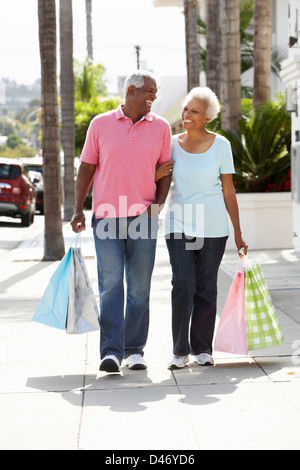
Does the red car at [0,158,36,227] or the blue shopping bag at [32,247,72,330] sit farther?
the red car at [0,158,36,227]

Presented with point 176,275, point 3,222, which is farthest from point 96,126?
point 3,222

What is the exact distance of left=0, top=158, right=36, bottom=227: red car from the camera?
923 inches

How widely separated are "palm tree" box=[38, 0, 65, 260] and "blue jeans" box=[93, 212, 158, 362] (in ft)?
25.9

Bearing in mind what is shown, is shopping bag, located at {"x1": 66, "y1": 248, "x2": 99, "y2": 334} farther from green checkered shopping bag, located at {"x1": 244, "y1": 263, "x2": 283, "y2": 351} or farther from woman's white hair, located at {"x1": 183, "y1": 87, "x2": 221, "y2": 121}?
woman's white hair, located at {"x1": 183, "y1": 87, "x2": 221, "y2": 121}

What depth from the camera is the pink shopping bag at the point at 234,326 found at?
5.91 metres

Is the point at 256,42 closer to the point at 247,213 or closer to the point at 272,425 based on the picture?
the point at 247,213

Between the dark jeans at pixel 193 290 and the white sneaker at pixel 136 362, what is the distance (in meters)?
0.22

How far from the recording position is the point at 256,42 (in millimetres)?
16281

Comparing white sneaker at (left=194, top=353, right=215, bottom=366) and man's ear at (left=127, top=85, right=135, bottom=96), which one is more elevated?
man's ear at (left=127, top=85, right=135, bottom=96)

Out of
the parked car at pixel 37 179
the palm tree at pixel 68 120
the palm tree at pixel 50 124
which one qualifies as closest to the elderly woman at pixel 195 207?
the palm tree at pixel 50 124

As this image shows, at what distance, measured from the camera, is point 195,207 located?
18.7ft

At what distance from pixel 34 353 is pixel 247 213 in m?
8.46

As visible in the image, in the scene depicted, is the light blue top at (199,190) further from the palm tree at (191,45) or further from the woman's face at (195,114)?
the palm tree at (191,45)

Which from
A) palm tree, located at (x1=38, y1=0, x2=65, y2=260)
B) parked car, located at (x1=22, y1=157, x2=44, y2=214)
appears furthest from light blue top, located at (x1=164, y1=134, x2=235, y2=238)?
parked car, located at (x1=22, y1=157, x2=44, y2=214)
